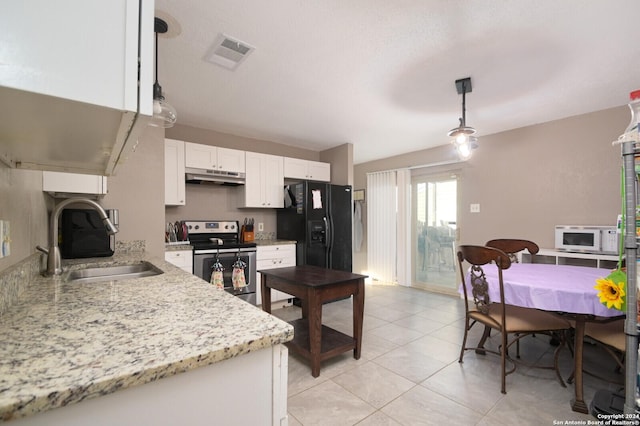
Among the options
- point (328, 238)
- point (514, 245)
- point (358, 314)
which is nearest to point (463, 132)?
point (514, 245)

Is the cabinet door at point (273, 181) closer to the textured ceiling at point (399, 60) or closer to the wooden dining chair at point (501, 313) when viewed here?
the textured ceiling at point (399, 60)

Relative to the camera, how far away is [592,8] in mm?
1597

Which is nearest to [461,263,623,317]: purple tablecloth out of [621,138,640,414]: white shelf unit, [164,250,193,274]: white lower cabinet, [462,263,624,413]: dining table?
[462,263,624,413]: dining table

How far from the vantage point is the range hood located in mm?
3422

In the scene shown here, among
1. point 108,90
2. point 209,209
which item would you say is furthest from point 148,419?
point 209,209

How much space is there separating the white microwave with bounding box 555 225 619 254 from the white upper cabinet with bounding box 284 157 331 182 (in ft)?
10.1

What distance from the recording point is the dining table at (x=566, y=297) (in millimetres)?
1690

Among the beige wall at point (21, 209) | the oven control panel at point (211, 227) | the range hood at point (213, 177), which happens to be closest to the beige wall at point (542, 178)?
the range hood at point (213, 177)

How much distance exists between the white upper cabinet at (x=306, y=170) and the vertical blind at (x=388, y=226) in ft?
4.19

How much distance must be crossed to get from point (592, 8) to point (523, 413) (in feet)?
7.83

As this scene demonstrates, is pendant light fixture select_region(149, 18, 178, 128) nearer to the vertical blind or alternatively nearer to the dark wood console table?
the dark wood console table

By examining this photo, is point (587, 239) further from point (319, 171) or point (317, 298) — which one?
point (319, 171)

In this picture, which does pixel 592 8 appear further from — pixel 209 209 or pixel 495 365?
pixel 209 209

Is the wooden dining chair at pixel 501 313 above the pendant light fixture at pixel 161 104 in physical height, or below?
below
